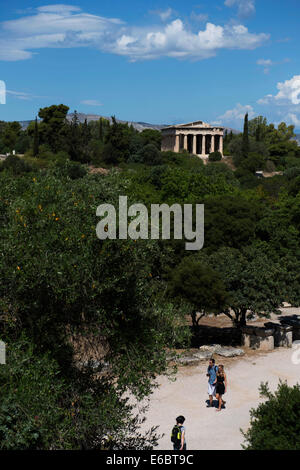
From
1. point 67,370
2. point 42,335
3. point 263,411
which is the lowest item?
point 263,411

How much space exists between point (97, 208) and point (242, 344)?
16551mm

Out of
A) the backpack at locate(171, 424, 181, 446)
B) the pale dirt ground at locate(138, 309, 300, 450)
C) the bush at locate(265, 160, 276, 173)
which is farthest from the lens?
the bush at locate(265, 160, 276, 173)

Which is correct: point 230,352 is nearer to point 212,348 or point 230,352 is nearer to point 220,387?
point 212,348

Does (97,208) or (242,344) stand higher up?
(97,208)

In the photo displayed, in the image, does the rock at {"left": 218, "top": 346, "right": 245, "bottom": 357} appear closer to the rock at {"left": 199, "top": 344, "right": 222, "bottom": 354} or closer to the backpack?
the rock at {"left": 199, "top": 344, "right": 222, "bottom": 354}

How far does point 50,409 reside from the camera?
30.9ft

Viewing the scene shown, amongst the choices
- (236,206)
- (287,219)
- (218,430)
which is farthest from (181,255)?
(218,430)

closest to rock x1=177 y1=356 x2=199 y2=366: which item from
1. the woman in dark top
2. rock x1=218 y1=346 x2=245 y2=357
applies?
rock x1=218 y1=346 x2=245 y2=357

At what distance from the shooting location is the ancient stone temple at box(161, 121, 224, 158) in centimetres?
12038

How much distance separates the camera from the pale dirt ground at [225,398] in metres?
15.2

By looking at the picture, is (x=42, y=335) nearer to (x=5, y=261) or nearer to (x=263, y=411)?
(x=5, y=261)

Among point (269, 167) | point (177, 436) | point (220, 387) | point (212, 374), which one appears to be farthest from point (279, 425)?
point (269, 167)

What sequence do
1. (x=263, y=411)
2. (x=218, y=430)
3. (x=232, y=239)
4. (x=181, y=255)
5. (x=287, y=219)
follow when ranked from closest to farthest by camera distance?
(x=263, y=411) < (x=218, y=430) < (x=181, y=255) < (x=232, y=239) < (x=287, y=219)

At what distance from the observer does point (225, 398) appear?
18.6 m
